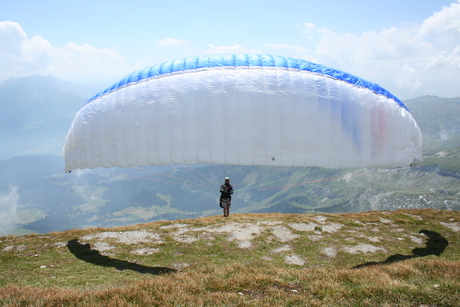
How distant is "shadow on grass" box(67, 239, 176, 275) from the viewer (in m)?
13.9

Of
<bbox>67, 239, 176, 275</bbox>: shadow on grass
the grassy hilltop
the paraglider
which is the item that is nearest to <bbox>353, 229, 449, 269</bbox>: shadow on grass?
the grassy hilltop

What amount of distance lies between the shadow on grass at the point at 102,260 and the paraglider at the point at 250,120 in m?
5.02

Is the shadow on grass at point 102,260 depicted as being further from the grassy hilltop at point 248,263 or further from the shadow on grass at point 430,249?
the shadow on grass at point 430,249

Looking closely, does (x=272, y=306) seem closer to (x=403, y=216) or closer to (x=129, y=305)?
(x=129, y=305)

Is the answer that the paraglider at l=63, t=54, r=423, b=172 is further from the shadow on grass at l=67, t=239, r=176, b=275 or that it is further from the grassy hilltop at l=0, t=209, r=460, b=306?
the shadow on grass at l=67, t=239, r=176, b=275

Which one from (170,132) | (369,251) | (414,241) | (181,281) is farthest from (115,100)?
(414,241)

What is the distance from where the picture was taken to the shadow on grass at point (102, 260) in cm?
1390

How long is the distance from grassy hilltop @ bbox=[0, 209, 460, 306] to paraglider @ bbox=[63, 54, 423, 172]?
15.5 ft

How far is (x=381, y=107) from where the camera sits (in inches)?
535

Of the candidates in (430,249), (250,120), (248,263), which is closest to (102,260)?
(248,263)

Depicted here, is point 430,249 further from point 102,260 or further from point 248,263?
point 102,260

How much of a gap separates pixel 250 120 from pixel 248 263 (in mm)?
6359

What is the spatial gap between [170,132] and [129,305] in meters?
7.29

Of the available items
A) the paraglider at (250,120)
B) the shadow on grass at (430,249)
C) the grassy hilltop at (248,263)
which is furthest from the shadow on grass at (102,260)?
the shadow on grass at (430,249)
